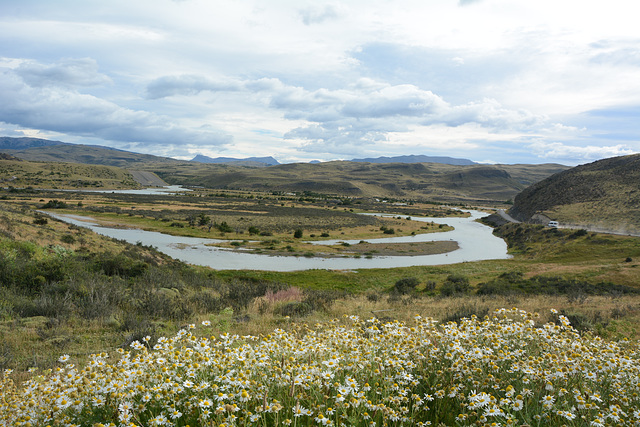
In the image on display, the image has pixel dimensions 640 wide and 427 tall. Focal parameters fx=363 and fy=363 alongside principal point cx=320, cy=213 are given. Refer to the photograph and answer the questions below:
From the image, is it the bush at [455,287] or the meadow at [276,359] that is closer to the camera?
the meadow at [276,359]

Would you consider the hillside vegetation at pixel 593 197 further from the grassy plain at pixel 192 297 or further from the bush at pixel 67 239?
the bush at pixel 67 239

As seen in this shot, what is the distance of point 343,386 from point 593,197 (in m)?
93.2

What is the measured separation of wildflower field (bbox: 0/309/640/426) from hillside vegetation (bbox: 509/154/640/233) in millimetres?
66737

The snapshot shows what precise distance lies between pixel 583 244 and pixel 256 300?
49.3 m

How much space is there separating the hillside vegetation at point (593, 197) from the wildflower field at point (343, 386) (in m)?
66.7

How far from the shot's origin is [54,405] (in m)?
3.03

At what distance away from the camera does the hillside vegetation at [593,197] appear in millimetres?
62531

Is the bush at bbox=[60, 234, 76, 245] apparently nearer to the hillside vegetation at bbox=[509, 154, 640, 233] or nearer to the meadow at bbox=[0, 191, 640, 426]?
the meadow at bbox=[0, 191, 640, 426]

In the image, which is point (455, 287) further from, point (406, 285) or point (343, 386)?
point (343, 386)

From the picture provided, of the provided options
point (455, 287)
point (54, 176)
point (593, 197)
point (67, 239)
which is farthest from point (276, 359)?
point (54, 176)

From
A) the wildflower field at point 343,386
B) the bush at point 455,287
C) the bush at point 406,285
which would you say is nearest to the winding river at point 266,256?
the bush at point 406,285

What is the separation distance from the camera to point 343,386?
3.40 metres

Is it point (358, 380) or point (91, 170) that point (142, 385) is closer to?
point (358, 380)

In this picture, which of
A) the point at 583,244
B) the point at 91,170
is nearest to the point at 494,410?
the point at 583,244
